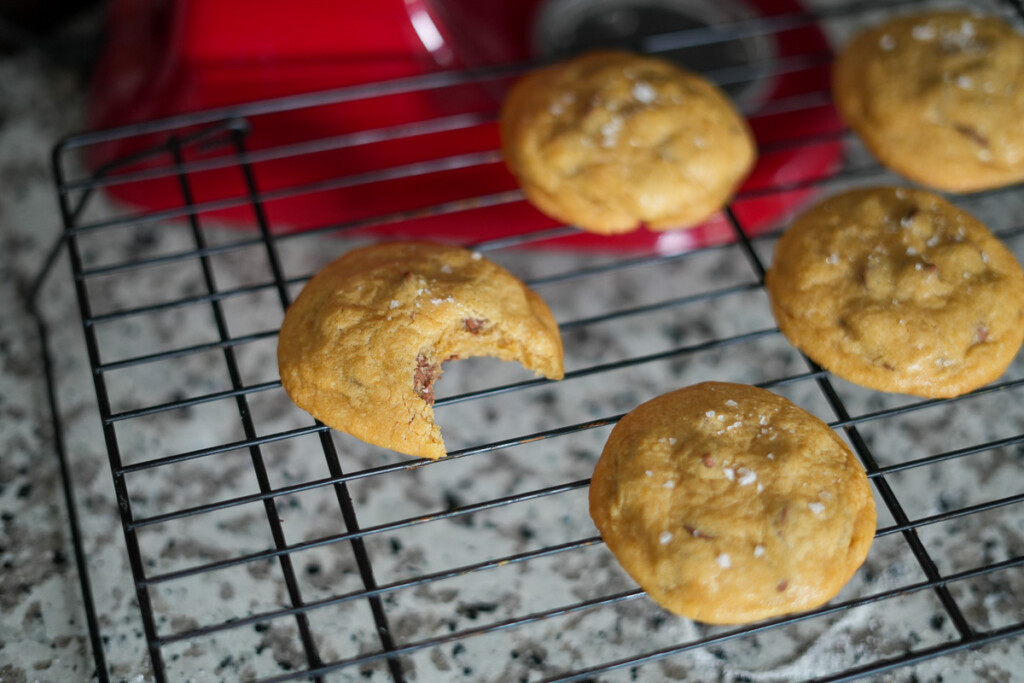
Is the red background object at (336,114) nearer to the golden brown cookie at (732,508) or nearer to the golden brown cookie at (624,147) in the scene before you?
the golden brown cookie at (624,147)

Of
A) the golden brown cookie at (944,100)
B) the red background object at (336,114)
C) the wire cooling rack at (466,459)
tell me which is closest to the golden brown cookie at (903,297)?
the wire cooling rack at (466,459)

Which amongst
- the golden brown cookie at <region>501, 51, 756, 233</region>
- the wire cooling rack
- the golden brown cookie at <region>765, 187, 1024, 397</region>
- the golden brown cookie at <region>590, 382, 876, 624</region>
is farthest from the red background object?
the golden brown cookie at <region>590, 382, 876, 624</region>

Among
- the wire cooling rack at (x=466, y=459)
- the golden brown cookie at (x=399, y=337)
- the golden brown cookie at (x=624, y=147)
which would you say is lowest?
the wire cooling rack at (x=466, y=459)

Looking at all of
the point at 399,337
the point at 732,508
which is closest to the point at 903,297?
the point at 732,508

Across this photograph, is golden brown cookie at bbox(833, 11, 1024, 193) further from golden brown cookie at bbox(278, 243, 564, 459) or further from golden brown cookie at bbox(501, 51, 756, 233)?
golden brown cookie at bbox(278, 243, 564, 459)

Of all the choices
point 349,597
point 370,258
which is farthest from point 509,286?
point 349,597

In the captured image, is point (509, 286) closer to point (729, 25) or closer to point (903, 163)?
point (903, 163)
